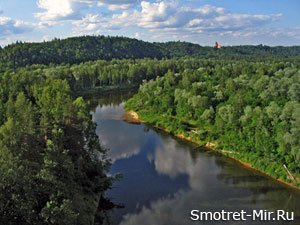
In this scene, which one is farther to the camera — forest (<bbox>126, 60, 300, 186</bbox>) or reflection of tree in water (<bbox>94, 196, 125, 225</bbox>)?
forest (<bbox>126, 60, 300, 186</bbox>)

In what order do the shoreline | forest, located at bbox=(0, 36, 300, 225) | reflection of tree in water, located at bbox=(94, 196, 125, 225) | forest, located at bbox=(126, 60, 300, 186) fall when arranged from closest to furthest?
forest, located at bbox=(0, 36, 300, 225) < reflection of tree in water, located at bbox=(94, 196, 125, 225) < the shoreline < forest, located at bbox=(126, 60, 300, 186)

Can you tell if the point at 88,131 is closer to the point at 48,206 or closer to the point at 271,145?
the point at 48,206

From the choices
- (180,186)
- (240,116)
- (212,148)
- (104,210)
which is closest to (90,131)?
(104,210)

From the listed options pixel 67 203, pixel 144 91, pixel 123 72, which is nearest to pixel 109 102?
pixel 144 91

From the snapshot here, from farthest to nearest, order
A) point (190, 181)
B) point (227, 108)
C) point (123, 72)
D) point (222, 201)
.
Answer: point (123, 72) → point (227, 108) → point (190, 181) → point (222, 201)

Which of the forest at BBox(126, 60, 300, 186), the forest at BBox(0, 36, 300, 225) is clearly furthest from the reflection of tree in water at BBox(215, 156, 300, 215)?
the forest at BBox(0, 36, 300, 225)

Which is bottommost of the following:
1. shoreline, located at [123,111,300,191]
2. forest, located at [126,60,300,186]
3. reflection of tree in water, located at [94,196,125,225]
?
reflection of tree in water, located at [94,196,125,225]

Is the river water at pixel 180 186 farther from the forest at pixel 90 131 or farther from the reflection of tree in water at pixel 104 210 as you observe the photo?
the forest at pixel 90 131

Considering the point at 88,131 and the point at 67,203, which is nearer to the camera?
the point at 67,203

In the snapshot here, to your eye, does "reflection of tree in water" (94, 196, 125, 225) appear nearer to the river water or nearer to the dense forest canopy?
the river water
